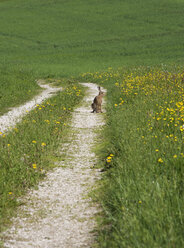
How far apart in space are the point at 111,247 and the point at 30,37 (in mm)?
57601

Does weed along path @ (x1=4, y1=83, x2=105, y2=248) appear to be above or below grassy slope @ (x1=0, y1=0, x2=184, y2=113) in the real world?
below

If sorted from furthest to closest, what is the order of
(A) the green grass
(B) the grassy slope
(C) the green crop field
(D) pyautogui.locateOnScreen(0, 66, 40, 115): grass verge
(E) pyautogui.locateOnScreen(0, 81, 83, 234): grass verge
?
(A) the green grass < (B) the grassy slope < (D) pyautogui.locateOnScreen(0, 66, 40, 115): grass verge < (E) pyautogui.locateOnScreen(0, 81, 83, 234): grass verge < (C) the green crop field

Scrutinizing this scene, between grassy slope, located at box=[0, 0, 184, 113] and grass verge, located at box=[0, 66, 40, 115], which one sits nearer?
grass verge, located at box=[0, 66, 40, 115]

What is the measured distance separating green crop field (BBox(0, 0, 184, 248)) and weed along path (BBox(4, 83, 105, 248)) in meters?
0.23

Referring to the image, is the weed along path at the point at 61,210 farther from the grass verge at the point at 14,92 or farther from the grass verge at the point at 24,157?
the grass verge at the point at 14,92

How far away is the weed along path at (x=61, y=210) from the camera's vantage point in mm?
4258

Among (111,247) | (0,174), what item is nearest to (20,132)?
(0,174)

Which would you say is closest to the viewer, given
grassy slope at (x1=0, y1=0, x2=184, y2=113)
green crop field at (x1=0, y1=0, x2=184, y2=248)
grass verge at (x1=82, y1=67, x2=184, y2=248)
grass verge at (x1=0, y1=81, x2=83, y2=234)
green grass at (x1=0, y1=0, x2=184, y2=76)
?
grass verge at (x1=82, y1=67, x2=184, y2=248)

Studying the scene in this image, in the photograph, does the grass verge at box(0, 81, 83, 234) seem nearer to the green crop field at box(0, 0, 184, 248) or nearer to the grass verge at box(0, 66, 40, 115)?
the green crop field at box(0, 0, 184, 248)

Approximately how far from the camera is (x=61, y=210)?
510 centimetres

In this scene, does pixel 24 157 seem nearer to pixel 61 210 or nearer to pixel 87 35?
pixel 61 210

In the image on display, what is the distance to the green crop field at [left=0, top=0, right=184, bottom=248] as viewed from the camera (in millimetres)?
4152

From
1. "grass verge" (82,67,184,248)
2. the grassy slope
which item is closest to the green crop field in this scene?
"grass verge" (82,67,184,248)

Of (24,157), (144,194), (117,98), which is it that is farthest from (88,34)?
(144,194)
